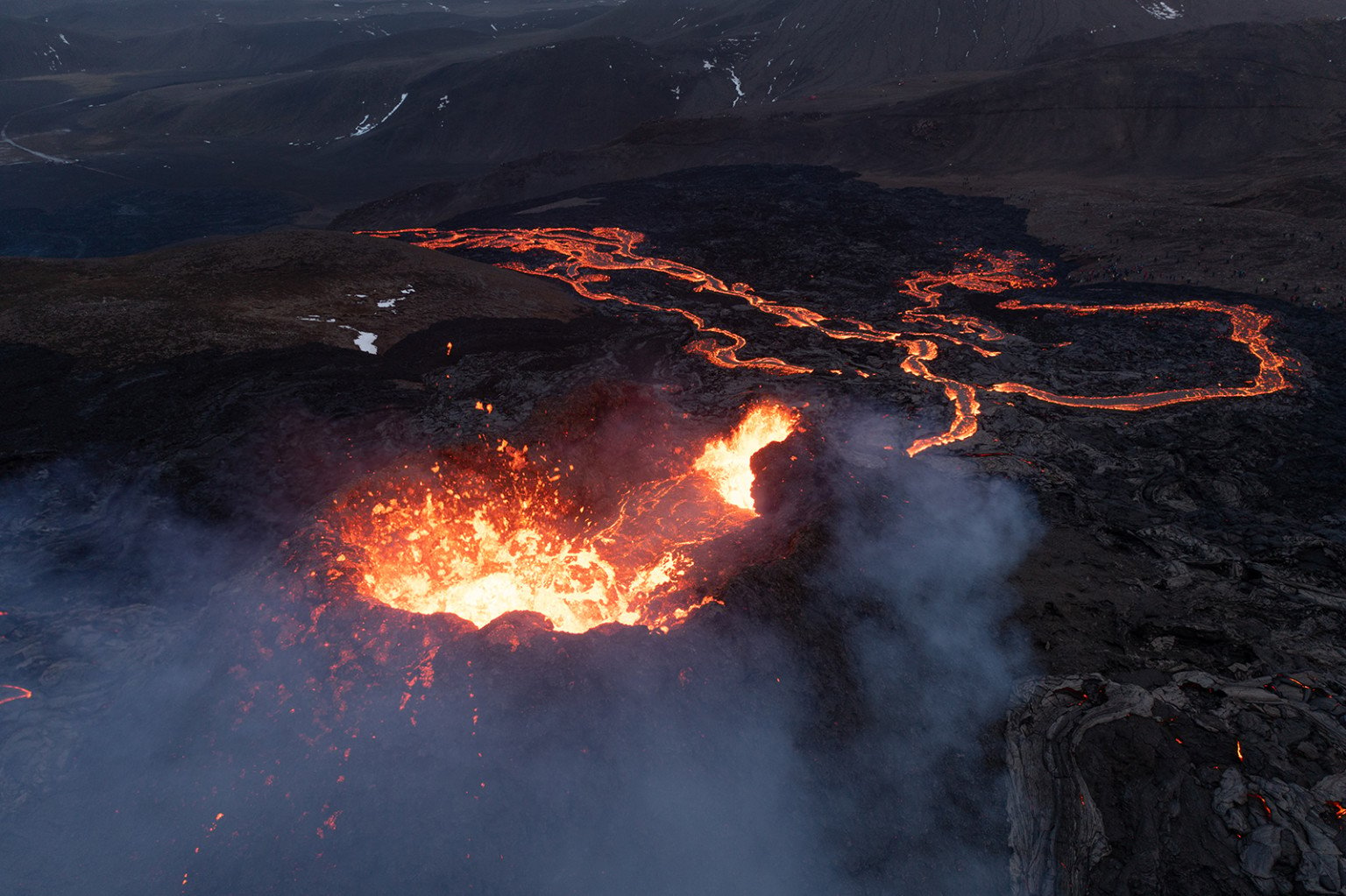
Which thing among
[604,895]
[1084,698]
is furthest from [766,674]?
[1084,698]

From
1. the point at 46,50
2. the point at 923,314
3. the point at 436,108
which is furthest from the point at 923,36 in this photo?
the point at 46,50

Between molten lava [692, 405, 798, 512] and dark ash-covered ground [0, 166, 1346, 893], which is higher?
dark ash-covered ground [0, 166, 1346, 893]

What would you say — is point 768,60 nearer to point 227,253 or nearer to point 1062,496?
point 227,253

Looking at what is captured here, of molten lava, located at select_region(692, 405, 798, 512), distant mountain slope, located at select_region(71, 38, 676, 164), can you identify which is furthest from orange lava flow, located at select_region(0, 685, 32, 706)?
distant mountain slope, located at select_region(71, 38, 676, 164)

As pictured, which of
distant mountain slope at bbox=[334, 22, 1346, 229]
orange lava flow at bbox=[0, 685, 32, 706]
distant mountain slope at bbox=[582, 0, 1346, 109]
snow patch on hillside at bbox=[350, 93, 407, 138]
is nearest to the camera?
orange lava flow at bbox=[0, 685, 32, 706]

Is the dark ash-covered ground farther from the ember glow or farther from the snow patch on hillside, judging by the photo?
the snow patch on hillside
